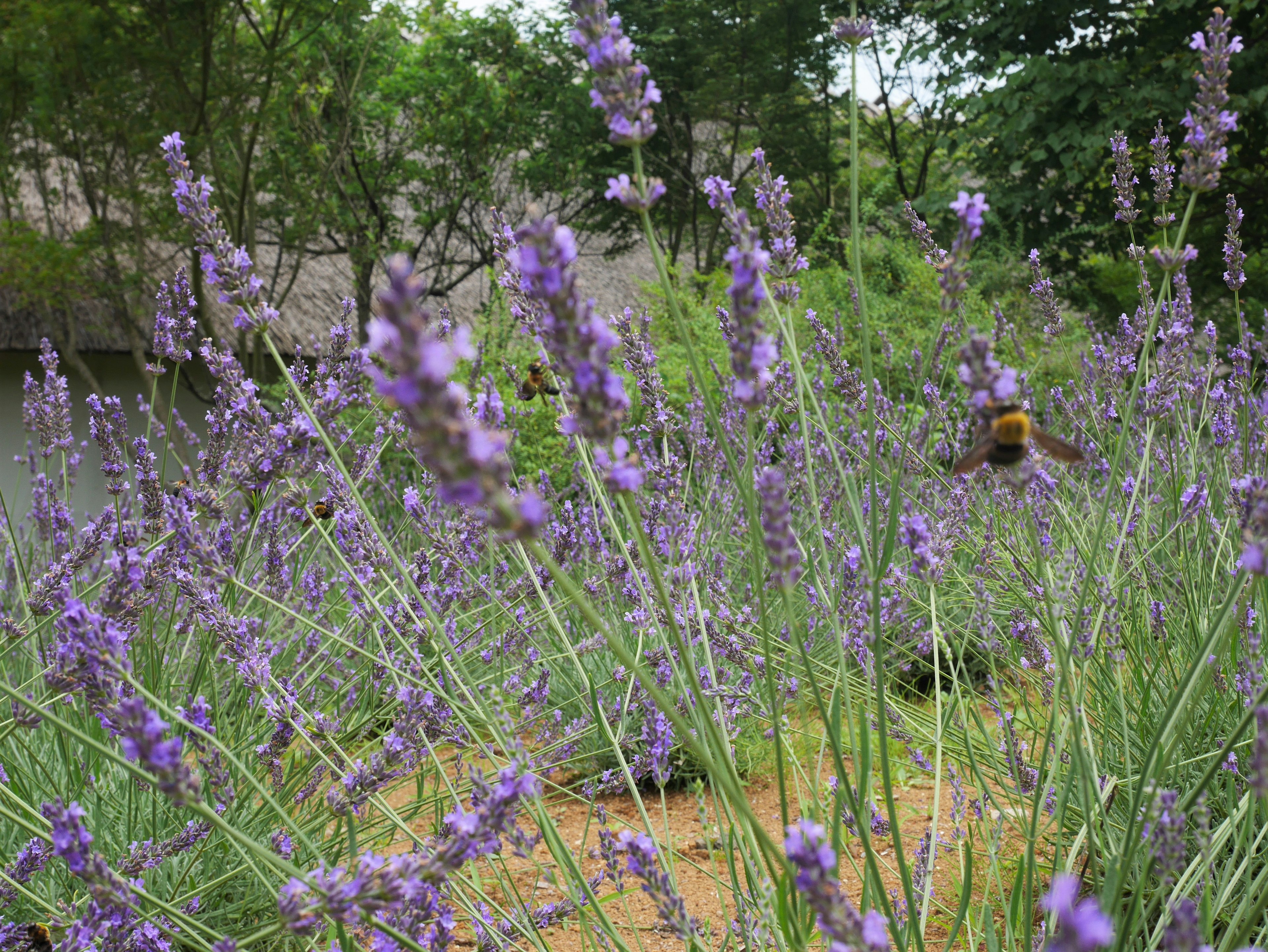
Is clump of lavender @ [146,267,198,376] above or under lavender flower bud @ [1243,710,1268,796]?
above

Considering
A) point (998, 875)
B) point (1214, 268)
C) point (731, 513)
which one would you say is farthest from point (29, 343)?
point (1214, 268)

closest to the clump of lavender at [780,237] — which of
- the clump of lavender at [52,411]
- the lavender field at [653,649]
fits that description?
the lavender field at [653,649]

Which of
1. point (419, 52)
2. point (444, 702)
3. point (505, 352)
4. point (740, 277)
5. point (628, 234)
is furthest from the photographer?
point (628, 234)

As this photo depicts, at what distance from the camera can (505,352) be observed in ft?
25.9

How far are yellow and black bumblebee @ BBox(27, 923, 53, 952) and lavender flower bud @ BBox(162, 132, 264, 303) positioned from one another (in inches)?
37.5

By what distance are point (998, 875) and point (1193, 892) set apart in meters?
0.47

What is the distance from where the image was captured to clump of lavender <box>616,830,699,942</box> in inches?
37.1

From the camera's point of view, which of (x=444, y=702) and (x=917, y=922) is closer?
(x=917, y=922)

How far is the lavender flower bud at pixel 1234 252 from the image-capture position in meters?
2.27

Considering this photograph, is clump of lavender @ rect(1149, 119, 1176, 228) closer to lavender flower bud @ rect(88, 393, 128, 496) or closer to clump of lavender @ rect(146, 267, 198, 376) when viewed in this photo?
clump of lavender @ rect(146, 267, 198, 376)

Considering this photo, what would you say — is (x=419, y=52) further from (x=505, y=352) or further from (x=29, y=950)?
(x=29, y=950)

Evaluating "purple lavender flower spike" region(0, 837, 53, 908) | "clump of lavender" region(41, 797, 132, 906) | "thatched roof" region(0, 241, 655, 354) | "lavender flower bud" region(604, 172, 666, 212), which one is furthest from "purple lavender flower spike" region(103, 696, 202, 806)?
"thatched roof" region(0, 241, 655, 354)

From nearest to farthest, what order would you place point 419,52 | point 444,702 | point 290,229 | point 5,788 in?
point 5,788
point 444,702
point 290,229
point 419,52

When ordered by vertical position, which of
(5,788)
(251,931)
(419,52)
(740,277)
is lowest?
(251,931)
